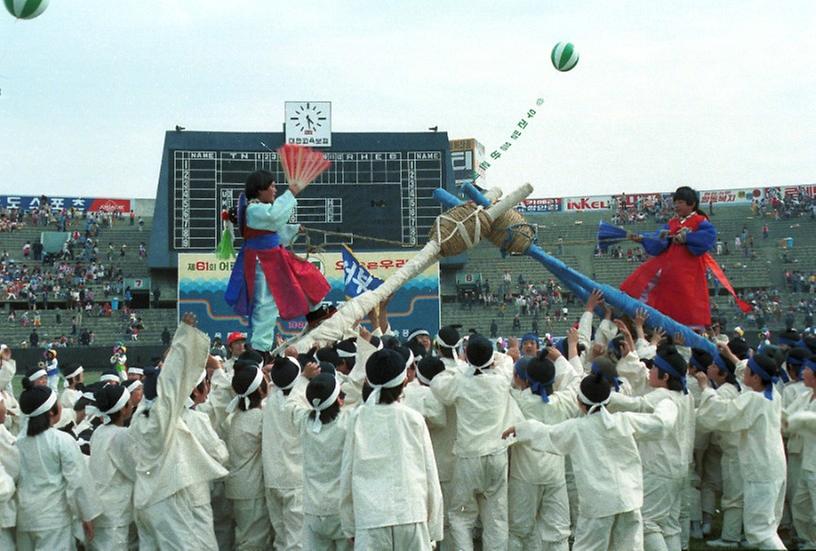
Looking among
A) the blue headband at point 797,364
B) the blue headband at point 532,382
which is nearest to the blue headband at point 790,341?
the blue headband at point 797,364

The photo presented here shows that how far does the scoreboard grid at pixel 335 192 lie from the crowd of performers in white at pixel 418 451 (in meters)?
18.2

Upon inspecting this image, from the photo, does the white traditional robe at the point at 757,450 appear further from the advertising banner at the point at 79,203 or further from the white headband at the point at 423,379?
the advertising banner at the point at 79,203

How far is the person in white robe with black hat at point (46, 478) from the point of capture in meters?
5.60

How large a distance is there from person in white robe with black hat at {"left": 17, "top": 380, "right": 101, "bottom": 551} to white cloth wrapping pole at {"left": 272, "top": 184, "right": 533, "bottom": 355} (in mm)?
2185

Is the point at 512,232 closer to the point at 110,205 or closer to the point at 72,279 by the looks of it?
the point at 72,279

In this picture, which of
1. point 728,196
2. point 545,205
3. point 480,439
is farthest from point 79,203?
point 480,439

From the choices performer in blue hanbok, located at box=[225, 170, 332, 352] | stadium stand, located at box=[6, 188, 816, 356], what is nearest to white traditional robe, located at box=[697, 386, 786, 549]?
performer in blue hanbok, located at box=[225, 170, 332, 352]

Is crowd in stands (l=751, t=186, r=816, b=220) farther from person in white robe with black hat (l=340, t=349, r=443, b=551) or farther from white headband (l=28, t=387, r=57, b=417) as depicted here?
white headband (l=28, t=387, r=57, b=417)

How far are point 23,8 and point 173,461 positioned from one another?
5.78m

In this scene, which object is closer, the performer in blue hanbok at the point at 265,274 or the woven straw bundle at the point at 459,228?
the performer in blue hanbok at the point at 265,274

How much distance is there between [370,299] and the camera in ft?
27.3

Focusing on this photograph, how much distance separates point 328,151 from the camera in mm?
26938

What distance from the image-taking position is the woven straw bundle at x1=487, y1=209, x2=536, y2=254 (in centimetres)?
906

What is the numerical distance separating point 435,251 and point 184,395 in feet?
12.4
